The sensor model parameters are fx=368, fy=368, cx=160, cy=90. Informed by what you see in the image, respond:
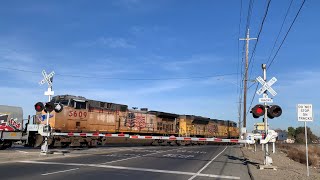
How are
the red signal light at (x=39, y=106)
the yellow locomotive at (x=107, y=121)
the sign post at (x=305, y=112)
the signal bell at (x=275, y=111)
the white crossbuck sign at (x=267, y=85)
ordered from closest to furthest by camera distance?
the sign post at (x=305, y=112), the signal bell at (x=275, y=111), the white crossbuck sign at (x=267, y=85), the red signal light at (x=39, y=106), the yellow locomotive at (x=107, y=121)

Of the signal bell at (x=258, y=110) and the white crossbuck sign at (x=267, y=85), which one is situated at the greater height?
the white crossbuck sign at (x=267, y=85)

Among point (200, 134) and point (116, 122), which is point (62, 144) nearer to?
point (116, 122)

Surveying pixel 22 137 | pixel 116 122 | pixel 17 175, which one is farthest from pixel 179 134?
pixel 17 175

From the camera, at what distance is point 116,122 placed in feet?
118

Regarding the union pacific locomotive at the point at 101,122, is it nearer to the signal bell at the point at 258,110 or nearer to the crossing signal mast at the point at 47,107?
the crossing signal mast at the point at 47,107

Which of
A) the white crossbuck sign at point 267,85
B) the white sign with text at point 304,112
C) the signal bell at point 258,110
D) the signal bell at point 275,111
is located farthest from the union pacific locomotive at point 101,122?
the white sign with text at point 304,112

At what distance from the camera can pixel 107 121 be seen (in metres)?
34.7

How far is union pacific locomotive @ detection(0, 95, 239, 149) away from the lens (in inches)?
1120

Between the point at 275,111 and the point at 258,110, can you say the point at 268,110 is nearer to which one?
the point at 275,111

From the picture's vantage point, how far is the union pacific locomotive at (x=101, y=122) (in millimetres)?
28453

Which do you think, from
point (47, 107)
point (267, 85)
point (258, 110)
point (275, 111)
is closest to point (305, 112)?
point (275, 111)

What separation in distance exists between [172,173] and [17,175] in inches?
221

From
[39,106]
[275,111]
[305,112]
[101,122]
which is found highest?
[39,106]

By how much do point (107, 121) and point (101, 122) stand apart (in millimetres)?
1162
